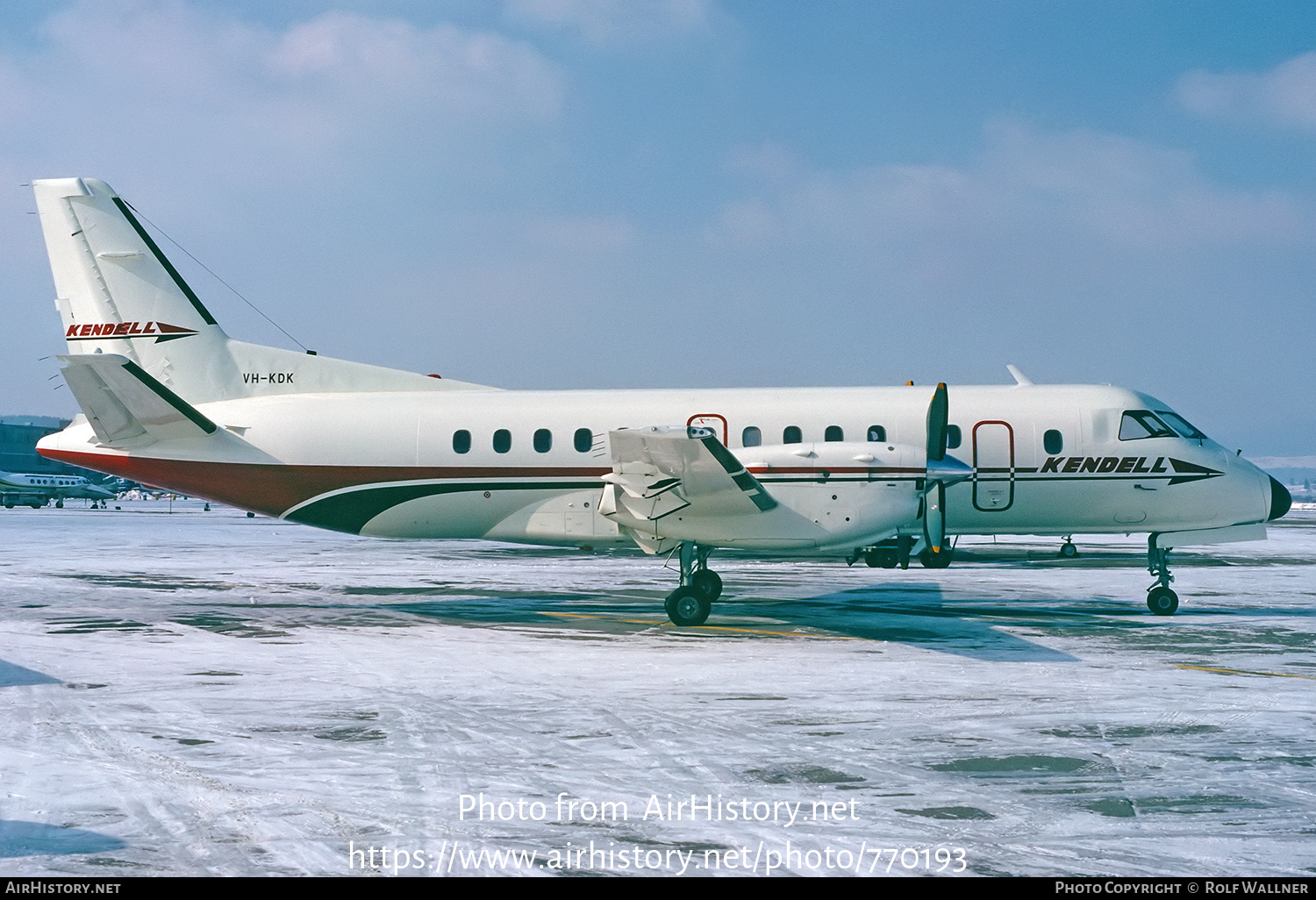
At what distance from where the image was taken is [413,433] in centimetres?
1672

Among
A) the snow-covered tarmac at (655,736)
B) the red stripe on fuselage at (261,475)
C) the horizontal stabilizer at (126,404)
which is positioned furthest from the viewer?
the red stripe on fuselage at (261,475)

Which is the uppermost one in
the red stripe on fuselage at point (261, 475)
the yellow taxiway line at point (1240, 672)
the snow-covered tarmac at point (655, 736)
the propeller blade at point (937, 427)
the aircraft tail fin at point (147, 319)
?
the aircraft tail fin at point (147, 319)

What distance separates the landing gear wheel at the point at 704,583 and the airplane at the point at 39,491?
228 feet

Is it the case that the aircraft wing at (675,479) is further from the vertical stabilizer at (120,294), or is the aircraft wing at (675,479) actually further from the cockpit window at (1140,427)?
the vertical stabilizer at (120,294)

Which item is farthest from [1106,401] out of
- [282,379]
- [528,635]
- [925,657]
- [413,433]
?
[282,379]

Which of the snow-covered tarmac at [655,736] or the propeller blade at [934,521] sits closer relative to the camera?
the snow-covered tarmac at [655,736]

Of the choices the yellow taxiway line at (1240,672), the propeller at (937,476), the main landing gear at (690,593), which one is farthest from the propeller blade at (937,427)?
the yellow taxiway line at (1240,672)

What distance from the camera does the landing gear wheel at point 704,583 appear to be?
1489 centimetres

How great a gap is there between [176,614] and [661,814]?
12245 mm

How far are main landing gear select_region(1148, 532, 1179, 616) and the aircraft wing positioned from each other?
6.58 metres

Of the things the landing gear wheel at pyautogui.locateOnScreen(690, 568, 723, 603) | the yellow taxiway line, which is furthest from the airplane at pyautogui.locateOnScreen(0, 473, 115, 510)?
the yellow taxiway line

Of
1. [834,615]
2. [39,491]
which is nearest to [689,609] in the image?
[834,615]

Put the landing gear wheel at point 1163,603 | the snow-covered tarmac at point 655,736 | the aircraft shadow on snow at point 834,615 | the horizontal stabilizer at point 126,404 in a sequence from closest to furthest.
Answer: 1. the snow-covered tarmac at point 655,736
2. the aircraft shadow on snow at point 834,615
3. the horizontal stabilizer at point 126,404
4. the landing gear wheel at point 1163,603
